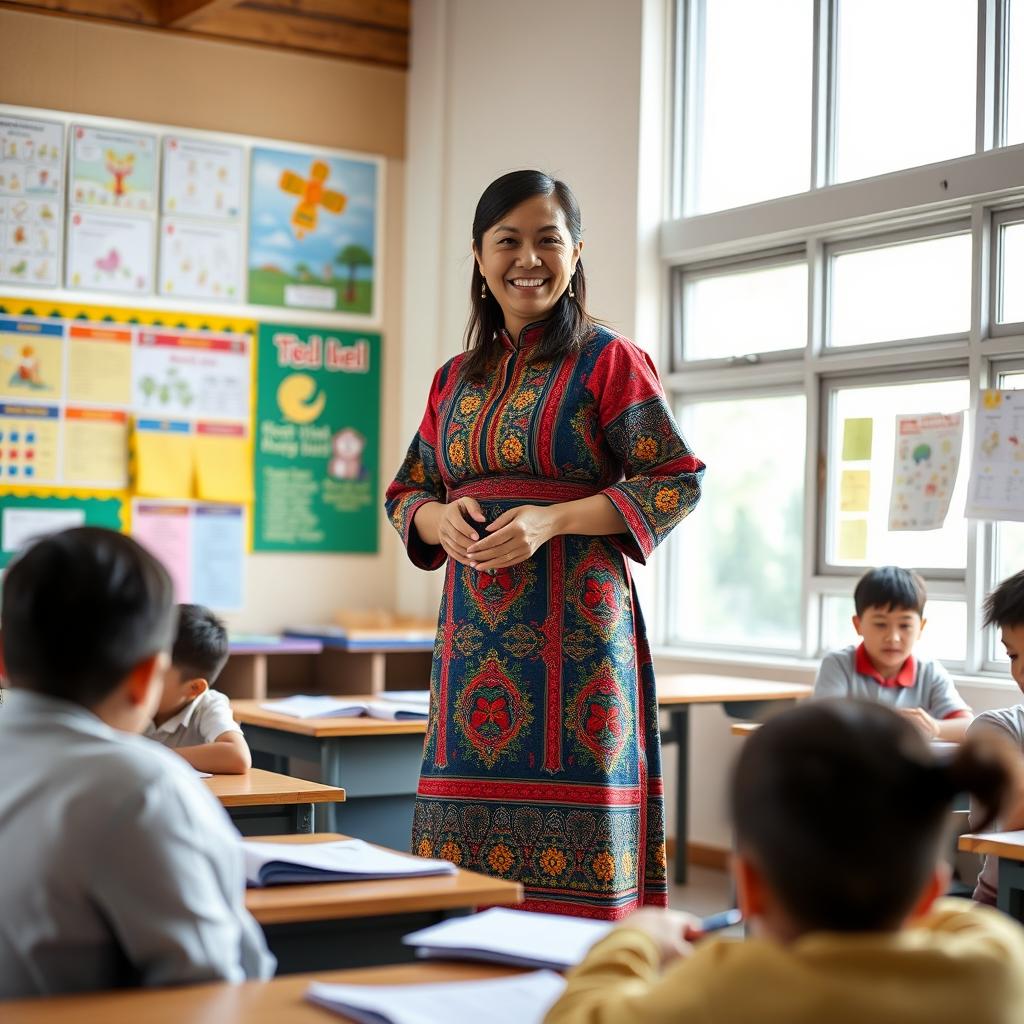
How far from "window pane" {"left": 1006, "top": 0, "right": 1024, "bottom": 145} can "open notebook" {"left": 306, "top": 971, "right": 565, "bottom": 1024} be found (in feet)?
12.1

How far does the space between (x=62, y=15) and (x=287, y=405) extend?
171 centimetres

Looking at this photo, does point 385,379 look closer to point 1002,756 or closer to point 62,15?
point 62,15

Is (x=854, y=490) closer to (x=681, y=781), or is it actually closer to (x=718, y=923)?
(x=681, y=781)

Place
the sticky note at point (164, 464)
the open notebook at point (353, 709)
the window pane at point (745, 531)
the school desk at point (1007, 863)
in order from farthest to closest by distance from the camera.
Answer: the sticky note at point (164, 464) < the window pane at point (745, 531) < the open notebook at point (353, 709) < the school desk at point (1007, 863)

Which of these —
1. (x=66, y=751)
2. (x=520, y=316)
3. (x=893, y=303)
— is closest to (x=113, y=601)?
(x=66, y=751)

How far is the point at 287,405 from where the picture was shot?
5996 mm

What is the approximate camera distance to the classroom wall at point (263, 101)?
18.2ft

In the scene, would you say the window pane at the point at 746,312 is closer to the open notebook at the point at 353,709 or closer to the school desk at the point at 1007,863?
the open notebook at the point at 353,709

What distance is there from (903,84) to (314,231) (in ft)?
8.22

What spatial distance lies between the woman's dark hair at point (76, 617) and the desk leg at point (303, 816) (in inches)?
45.6

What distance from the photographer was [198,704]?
2.72 meters

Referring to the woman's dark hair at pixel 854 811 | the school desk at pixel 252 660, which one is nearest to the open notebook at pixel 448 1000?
the woman's dark hair at pixel 854 811

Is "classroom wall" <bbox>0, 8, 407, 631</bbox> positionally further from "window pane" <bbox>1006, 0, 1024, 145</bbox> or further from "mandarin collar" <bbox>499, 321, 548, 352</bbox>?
"mandarin collar" <bbox>499, 321, 548, 352</bbox>

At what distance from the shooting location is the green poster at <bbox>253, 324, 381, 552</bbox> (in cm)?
595
